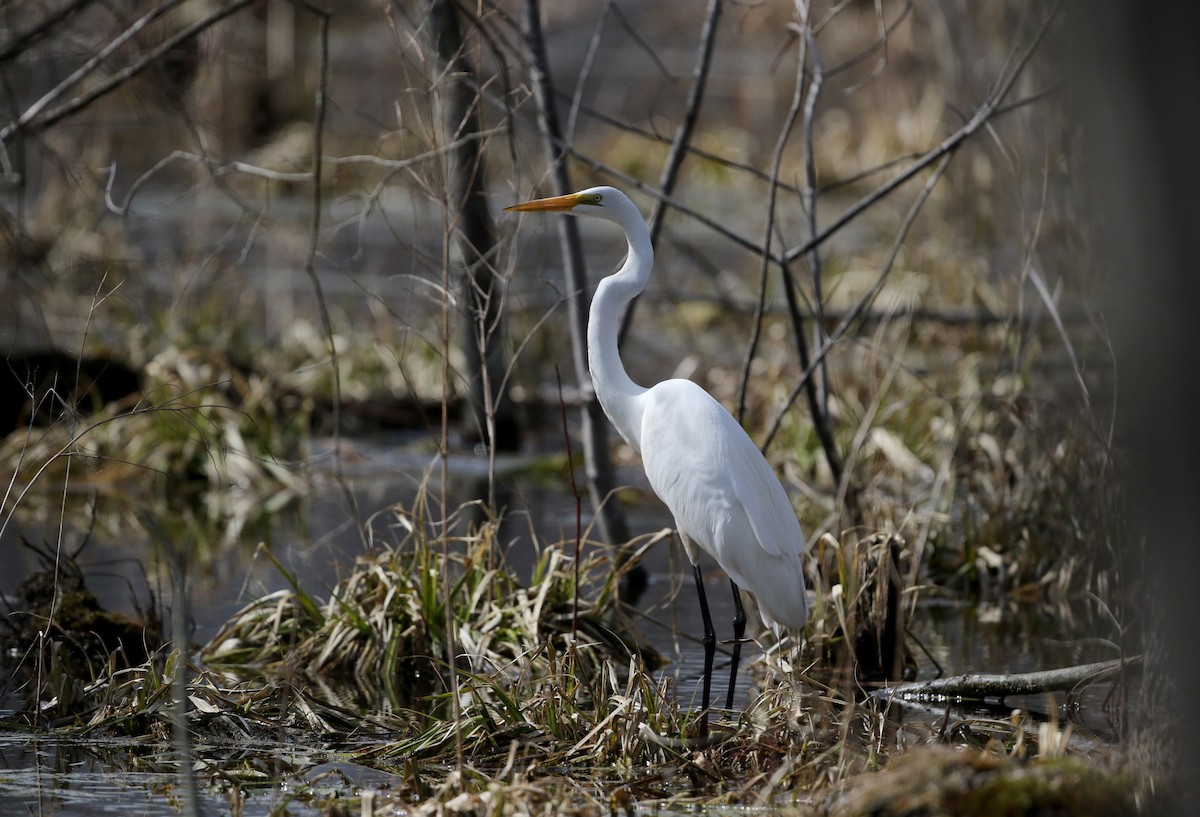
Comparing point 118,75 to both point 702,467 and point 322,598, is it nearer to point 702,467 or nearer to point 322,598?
point 322,598

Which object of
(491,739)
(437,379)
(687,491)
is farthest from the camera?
(437,379)

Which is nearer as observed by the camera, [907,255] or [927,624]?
[927,624]

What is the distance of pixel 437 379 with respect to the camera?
9.24 m

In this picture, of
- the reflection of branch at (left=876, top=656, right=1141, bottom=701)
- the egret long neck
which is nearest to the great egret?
the egret long neck

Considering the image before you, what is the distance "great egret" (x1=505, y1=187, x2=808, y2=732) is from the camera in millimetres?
3984

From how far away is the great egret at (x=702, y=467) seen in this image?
3.98 meters

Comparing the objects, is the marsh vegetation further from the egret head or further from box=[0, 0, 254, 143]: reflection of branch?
the egret head

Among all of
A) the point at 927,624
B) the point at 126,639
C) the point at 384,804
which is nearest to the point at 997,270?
the point at 927,624

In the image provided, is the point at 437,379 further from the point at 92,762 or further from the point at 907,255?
the point at 92,762

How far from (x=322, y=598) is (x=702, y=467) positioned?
2.19 metres

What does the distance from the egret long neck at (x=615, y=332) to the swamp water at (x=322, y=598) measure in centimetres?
63

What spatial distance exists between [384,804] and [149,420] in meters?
5.05

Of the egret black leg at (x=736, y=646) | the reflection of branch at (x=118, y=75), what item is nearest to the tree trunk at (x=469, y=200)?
the reflection of branch at (x=118, y=75)

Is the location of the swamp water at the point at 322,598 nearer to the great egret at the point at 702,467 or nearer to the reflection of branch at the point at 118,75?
the great egret at the point at 702,467
